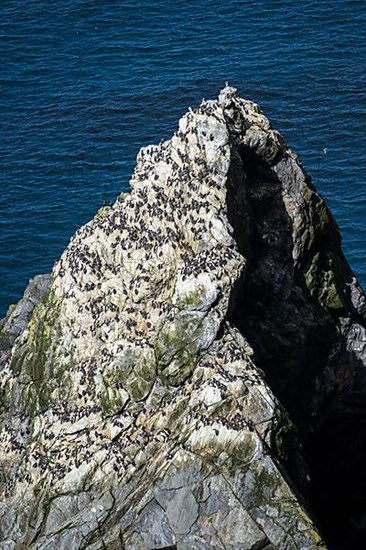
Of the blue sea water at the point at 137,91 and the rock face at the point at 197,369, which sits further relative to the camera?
the blue sea water at the point at 137,91

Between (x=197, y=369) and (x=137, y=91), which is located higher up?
(x=137, y=91)

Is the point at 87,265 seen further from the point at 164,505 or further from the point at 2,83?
the point at 2,83

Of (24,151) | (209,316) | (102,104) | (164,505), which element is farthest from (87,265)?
(102,104)

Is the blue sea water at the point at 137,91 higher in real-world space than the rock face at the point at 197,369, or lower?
higher

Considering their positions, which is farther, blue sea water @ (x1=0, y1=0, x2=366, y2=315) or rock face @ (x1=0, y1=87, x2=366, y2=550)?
blue sea water @ (x1=0, y1=0, x2=366, y2=315)

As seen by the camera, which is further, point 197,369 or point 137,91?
point 137,91
